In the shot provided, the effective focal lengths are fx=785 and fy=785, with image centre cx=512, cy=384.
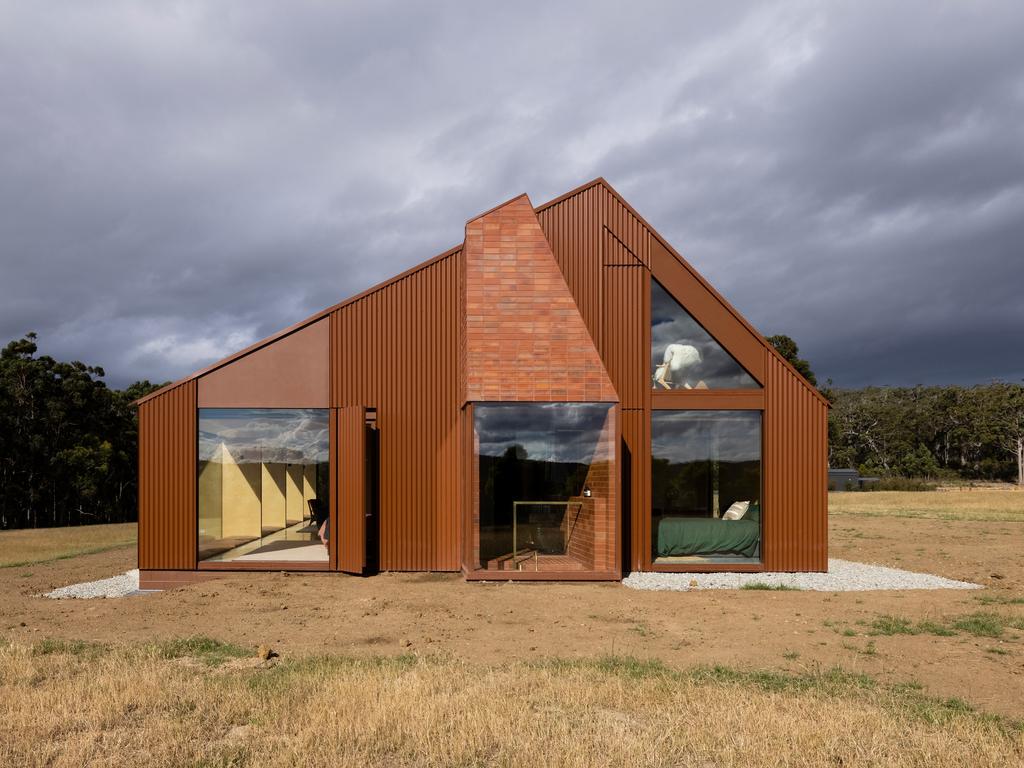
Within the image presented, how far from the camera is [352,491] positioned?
1459cm

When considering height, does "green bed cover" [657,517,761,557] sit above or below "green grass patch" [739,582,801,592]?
above

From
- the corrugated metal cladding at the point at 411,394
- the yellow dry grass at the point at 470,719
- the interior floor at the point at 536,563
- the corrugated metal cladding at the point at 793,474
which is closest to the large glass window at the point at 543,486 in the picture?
the interior floor at the point at 536,563

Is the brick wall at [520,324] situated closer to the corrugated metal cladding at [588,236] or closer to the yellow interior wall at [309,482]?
the corrugated metal cladding at [588,236]

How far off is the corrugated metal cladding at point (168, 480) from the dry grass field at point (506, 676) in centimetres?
134

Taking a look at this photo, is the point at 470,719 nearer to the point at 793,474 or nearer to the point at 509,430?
the point at 509,430

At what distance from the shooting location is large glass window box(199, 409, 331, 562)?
15.0 metres

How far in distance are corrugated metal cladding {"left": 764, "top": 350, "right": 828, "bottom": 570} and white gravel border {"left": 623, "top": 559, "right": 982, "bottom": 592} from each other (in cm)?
49

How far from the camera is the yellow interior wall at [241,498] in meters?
15.3

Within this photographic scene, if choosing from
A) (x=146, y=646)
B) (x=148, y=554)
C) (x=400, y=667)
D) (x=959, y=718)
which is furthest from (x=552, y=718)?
(x=148, y=554)

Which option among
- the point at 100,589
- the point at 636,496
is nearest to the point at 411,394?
the point at 636,496

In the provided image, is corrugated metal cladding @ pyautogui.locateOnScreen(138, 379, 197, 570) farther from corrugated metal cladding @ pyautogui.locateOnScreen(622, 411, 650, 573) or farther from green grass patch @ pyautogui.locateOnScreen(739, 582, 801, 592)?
green grass patch @ pyautogui.locateOnScreen(739, 582, 801, 592)

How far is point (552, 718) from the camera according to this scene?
612 centimetres

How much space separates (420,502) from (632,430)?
4.41 meters

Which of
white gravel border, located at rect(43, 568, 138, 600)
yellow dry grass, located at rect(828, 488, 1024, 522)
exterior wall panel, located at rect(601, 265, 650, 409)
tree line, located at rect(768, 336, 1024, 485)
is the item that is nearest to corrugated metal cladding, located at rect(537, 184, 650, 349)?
exterior wall panel, located at rect(601, 265, 650, 409)
